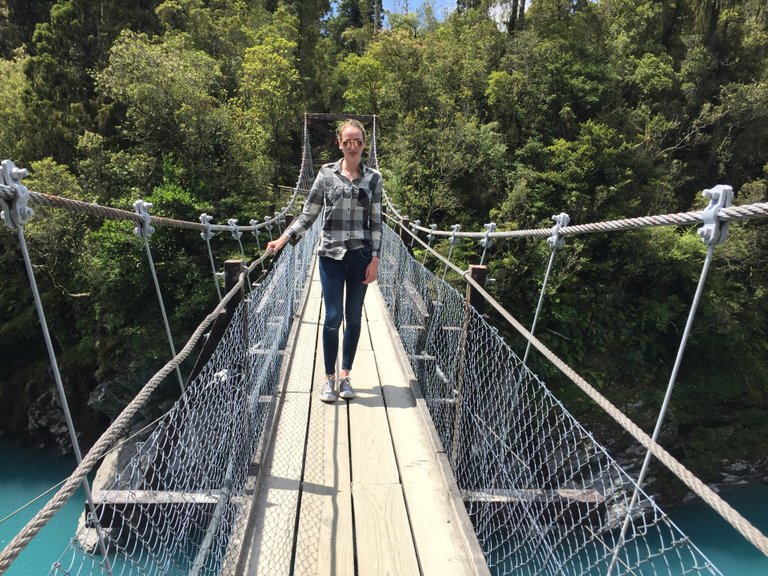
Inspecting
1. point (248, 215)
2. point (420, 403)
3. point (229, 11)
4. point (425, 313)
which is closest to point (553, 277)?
point (248, 215)

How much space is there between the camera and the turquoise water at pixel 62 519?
492cm

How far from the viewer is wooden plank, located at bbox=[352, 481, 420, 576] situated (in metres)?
1.07

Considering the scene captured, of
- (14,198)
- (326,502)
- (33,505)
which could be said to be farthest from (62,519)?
(14,198)

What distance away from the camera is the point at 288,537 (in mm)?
1128

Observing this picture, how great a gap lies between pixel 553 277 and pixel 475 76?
16.4 ft

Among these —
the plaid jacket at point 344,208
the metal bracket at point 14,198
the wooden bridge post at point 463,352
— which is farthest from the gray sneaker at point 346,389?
the metal bracket at point 14,198

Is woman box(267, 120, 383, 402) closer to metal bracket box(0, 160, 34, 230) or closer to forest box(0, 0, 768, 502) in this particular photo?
metal bracket box(0, 160, 34, 230)

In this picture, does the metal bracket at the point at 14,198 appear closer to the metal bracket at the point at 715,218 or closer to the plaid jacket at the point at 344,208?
the plaid jacket at the point at 344,208

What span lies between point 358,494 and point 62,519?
236 inches

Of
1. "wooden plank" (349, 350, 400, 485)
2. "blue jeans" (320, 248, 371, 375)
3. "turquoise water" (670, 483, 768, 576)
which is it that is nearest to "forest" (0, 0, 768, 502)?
"turquoise water" (670, 483, 768, 576)

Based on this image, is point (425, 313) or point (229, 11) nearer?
point (425, 313)

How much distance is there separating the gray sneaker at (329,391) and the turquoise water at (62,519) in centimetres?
469

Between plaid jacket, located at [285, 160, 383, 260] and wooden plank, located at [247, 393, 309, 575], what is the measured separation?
1.99 ft

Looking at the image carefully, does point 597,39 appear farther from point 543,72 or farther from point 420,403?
point 420,403
